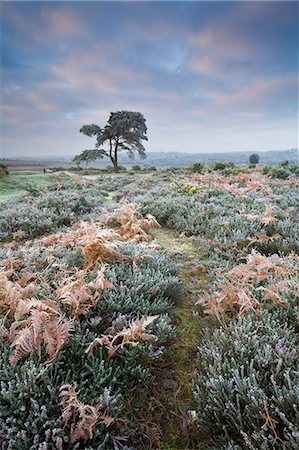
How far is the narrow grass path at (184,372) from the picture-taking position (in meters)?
1.88

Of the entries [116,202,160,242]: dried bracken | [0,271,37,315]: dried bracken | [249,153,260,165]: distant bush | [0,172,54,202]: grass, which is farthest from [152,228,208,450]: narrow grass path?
[249,153,260,165]: distant bush

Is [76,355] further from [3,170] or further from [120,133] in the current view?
[120,133]

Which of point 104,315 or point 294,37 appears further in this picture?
point 294,37

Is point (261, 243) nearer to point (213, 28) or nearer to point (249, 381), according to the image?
point (249, 381)

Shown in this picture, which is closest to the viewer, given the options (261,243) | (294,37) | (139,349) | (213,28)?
(139,349)

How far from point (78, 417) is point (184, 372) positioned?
1.01 m

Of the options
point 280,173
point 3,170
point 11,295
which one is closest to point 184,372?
point 11,295

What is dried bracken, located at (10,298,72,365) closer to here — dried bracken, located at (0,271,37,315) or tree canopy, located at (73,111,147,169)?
dried bracken, located at (0,271,37,315)

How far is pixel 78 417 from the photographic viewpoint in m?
1.74

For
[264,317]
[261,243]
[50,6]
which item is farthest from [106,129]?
[264,317]

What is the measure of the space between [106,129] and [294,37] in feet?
75.7

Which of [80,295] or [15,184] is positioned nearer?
[80,295]

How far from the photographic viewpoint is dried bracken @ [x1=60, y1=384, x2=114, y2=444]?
160 centimetres

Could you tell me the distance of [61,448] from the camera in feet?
5.05
